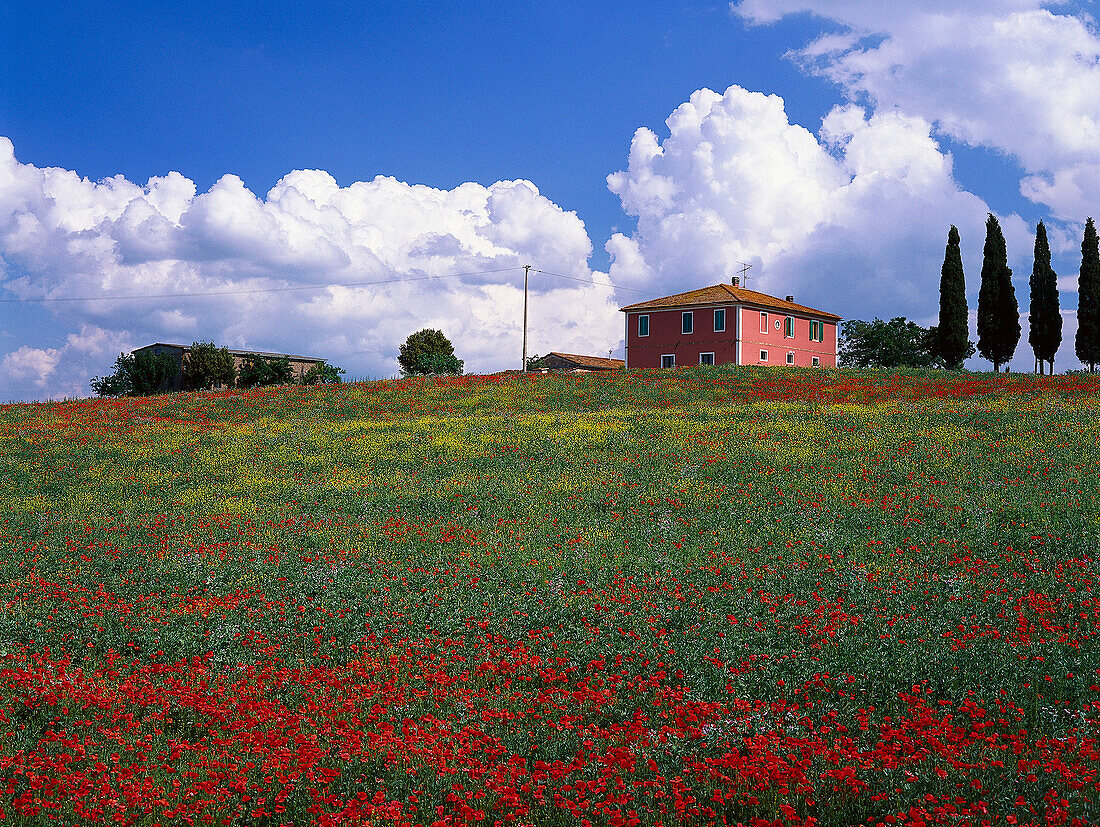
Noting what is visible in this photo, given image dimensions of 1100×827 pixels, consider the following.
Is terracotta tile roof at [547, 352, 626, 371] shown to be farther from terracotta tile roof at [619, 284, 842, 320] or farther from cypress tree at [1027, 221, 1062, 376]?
cypress tree at [1027, 221, 1062, 376]

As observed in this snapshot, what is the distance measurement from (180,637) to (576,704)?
5.89 metres

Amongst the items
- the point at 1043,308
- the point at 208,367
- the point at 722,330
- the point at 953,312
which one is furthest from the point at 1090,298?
the point at 208,367

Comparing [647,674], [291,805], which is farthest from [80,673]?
[647,674]

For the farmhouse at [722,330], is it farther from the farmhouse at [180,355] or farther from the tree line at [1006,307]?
the farmhouse at [180,355]

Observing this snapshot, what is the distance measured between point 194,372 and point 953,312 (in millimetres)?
71614

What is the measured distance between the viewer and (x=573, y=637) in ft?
36.3

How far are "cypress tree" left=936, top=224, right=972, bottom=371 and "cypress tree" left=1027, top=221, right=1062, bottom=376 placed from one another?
4846 millimetres

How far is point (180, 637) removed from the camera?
37.7 feet

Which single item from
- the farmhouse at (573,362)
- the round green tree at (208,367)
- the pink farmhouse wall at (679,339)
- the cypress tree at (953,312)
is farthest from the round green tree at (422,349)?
the cypress tree at (953,312)

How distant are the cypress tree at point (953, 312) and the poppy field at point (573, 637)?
155 feet

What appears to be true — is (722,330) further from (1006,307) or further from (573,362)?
(573,362)

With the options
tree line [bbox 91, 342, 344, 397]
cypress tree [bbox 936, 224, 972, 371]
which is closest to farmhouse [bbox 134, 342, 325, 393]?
tree line [bbox 91, 342, 344, 397]

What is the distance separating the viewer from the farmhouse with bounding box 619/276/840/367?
213ft

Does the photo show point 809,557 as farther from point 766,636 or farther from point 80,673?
point 80,673
